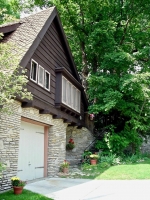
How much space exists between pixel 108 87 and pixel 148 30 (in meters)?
7.17

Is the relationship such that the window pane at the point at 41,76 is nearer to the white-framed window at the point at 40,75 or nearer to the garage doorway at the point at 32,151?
the white-framed window at the point at 40,75

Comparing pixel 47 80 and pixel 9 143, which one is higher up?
pixel 47 80

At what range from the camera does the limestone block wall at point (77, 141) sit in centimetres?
1474

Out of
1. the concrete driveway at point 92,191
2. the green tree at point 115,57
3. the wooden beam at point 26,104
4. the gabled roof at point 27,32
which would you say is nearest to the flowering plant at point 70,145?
the green tree at point 115,57

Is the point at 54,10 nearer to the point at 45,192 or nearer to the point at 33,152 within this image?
the point at 33,152

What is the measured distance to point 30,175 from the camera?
968cm

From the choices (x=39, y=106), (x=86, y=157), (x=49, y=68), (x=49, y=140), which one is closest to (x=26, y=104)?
(x=39, y=106)

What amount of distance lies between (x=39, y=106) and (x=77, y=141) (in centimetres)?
673

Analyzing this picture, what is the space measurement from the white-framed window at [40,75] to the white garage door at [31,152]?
1779 millimetres

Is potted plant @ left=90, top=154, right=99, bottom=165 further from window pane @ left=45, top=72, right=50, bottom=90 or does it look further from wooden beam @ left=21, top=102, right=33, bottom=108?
wooden beam @ left=21, top=102, right=33, bottom=108

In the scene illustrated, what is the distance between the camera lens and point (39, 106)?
934 centimetres

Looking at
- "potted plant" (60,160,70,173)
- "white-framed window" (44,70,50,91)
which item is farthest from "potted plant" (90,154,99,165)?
"white-framed window" (44,70,50,91)

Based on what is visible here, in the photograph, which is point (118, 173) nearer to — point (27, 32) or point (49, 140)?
point (49, 140)

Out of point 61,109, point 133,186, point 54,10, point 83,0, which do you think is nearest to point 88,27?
point 83,0
